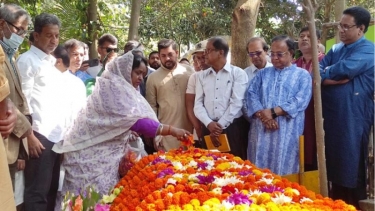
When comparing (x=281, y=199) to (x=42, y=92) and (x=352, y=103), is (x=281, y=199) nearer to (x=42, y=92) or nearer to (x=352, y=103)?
(x=352, y=103)

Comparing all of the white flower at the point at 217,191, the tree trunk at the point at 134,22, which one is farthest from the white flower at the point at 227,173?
the tree trunk at the point at 134,22

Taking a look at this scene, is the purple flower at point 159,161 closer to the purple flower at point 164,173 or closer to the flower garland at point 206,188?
the flower garland at point 206,188

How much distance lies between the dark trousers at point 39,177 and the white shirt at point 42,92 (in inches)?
4.4

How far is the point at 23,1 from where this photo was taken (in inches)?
372

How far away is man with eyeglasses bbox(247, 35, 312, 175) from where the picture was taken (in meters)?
4.61

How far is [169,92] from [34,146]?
80.7 inches

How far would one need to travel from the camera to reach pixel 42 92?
14.2ft

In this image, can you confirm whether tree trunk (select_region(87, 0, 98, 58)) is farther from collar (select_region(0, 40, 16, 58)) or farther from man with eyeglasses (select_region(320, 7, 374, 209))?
man with eyeglasses (select_region(320, 7, 374, 209))

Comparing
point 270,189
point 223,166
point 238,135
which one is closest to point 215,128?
point 238,135

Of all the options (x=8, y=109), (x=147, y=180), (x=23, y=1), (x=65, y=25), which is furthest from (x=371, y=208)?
(x=65, y=25)

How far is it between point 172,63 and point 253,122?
4.67 feet

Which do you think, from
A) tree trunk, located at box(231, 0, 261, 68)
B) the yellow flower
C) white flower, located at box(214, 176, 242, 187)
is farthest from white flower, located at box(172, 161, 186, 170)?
tree trunk, located at box(231, 0, 261, 68)

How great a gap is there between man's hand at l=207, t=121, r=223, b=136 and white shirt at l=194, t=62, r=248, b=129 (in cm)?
5

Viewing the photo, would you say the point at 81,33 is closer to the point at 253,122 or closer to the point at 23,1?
the point at 23,1
